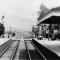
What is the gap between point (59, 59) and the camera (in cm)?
1280

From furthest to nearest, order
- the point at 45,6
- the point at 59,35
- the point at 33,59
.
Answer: the point at 45,6 < the point at 59,35 < the point at 33,59

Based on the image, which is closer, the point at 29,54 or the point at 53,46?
the point at 29,54

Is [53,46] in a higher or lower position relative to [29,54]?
higher

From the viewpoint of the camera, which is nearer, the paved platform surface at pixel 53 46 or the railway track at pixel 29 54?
the railway track at pixel 29 54

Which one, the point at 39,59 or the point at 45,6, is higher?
the point at 45,6

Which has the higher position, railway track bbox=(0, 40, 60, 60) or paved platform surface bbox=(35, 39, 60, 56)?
paved platform surface bbox=(35, 39, 60, 56)

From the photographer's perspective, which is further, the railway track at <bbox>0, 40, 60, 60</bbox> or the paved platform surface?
the paved platform surface

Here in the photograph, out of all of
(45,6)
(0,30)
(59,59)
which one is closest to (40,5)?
(45,6)

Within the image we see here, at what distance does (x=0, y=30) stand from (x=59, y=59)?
5967 cm

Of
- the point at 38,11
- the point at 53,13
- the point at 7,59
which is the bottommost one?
the point at 7,59

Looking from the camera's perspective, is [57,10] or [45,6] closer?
[57,10]

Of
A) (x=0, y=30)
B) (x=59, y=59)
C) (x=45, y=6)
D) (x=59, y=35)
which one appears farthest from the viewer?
(x=45, y=6)

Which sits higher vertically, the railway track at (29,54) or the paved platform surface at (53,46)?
the paved platform surface at (53,46)

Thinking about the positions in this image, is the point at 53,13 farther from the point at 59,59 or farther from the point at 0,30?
the point at 0,30
